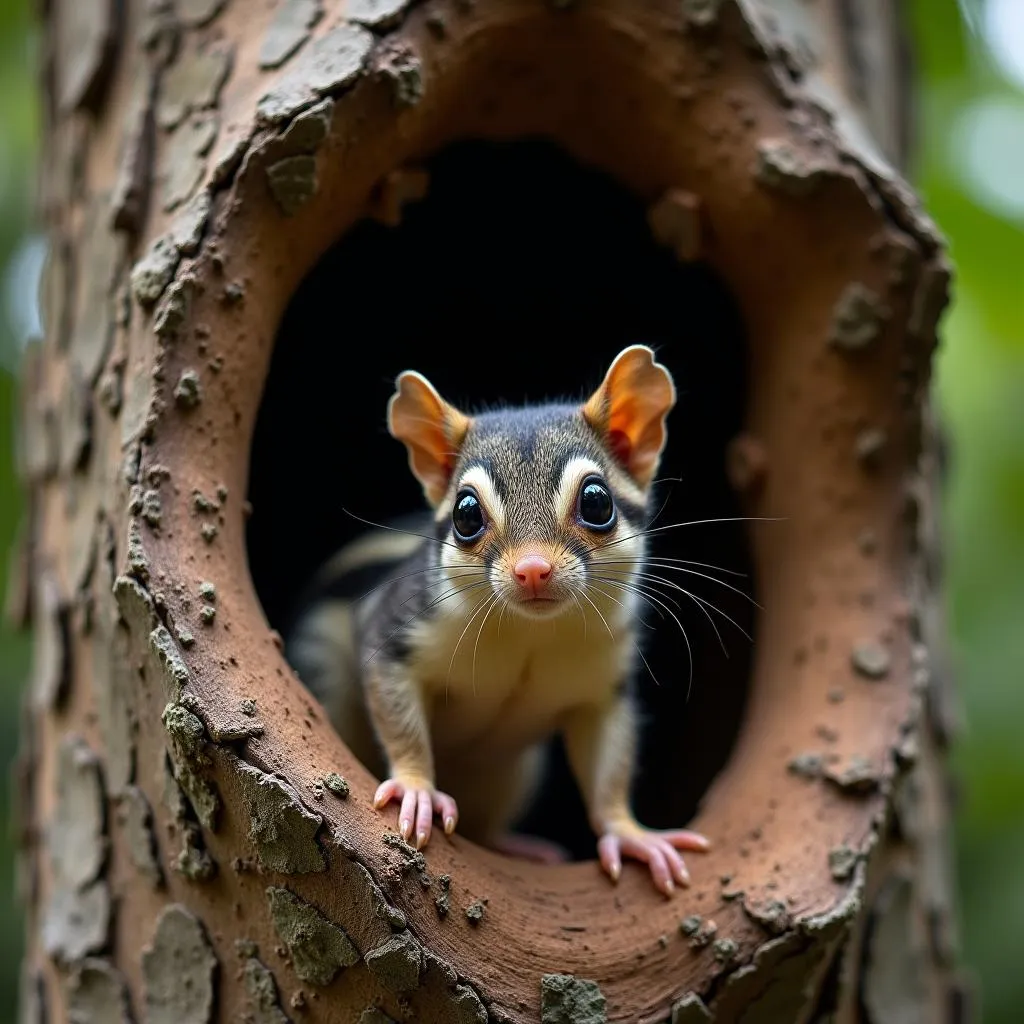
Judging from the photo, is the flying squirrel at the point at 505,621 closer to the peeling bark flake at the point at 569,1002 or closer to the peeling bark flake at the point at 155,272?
the peeling bark flake at the point at 569,1002

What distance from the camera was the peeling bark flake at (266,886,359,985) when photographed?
8.16ft

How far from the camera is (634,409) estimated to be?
317 cm

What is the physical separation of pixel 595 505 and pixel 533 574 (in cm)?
34

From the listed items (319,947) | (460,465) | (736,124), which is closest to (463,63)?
(736,124)

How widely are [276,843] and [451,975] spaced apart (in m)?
0.45

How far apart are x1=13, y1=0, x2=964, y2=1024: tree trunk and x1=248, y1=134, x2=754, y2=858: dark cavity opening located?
45 centimetres

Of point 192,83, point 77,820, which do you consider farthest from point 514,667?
point 192,83

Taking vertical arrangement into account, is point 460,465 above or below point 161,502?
above

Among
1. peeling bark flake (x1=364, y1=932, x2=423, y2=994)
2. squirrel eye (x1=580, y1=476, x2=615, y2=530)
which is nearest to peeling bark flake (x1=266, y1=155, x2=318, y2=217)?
squirrel eye (x1=580, y1=476, x2=615, y2=530)

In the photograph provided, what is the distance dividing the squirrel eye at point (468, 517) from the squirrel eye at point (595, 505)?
252mm

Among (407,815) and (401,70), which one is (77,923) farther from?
(401,70)

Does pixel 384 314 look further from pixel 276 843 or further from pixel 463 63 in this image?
pixel 276 843

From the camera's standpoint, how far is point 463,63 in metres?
3.36

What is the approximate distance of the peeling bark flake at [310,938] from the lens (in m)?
2.49
